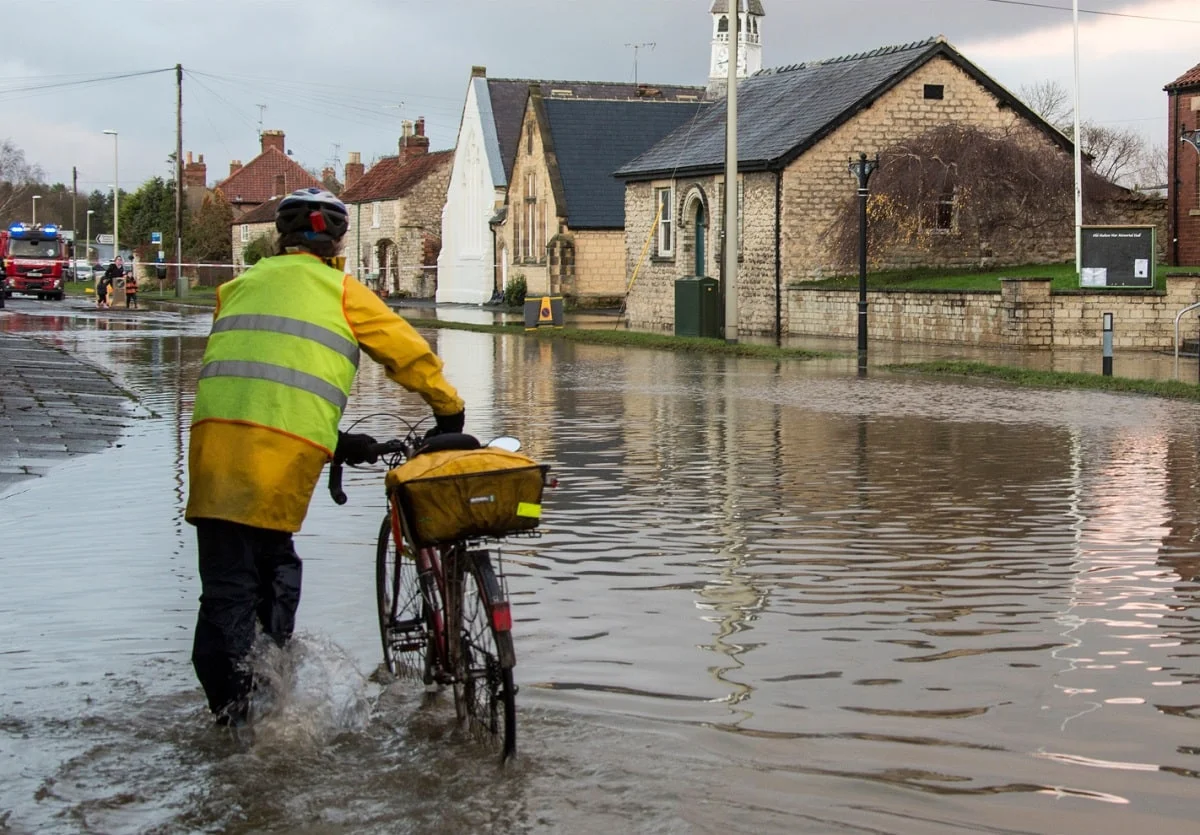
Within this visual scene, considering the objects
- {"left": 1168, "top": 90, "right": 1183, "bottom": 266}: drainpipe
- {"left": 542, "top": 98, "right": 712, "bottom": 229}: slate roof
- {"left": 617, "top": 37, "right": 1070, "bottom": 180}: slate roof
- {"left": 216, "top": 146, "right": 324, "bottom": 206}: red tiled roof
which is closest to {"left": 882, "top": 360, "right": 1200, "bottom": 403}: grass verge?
{"left": 617, "top": 37, "right": 1070, "bottom": 180}: slate roof

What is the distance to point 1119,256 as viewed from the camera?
31250 millimetres

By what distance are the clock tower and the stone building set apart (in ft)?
4.23

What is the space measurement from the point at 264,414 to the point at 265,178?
326 feet

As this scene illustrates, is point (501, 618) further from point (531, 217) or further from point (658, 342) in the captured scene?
point (531, 217)

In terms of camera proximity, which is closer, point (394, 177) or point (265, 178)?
point (394, 177)

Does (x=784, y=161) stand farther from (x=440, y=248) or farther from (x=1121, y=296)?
(x=440, y=248)

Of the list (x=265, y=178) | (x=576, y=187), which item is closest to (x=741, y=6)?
(x=576, y=187)

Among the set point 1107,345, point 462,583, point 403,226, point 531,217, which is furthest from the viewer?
point 403,226

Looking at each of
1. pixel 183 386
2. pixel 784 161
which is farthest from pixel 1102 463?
pixel 784 161

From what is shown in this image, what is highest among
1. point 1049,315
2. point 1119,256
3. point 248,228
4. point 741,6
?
point 741,6

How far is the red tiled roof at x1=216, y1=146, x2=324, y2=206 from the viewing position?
101 meters

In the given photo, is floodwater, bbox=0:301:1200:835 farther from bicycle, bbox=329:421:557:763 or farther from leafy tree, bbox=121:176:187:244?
leafy tree, bbox=121:176:187:244

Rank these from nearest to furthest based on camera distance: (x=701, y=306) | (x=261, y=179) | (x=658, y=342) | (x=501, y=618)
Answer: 1. (x=501, y=618)
2. (x=658, y=342)
3. (x=701, y=306)
4. (x=261, y=179)

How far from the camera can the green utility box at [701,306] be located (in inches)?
1380
